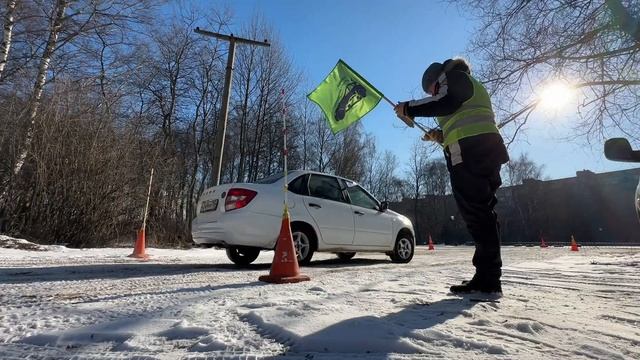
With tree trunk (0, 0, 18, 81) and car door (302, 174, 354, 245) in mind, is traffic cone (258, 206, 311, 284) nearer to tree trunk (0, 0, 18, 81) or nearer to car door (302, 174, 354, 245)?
car door (302, 174, 354, 245)

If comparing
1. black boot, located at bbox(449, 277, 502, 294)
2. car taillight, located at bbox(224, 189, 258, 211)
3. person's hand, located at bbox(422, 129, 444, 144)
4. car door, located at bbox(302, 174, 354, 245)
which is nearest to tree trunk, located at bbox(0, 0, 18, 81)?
car taillight, located at bbox(224, 189, 258, 211)

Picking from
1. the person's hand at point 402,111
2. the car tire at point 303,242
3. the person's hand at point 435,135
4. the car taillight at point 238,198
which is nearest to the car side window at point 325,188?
the car tire at point 303,242

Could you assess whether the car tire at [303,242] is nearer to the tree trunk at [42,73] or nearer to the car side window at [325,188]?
the car side window at [325,188]

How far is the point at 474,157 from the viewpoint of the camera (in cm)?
381

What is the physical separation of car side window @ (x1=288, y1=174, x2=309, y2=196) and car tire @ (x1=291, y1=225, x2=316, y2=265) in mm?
605

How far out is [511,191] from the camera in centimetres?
6844

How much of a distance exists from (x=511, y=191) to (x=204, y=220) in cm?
6909

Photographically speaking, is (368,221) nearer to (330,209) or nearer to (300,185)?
(330,209)

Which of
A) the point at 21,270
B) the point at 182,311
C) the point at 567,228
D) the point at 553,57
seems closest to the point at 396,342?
the point at 182,311

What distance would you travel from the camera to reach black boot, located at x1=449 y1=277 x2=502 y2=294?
374cm

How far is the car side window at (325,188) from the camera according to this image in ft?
25.0

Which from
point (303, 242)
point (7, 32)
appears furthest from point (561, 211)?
point (7, 32)

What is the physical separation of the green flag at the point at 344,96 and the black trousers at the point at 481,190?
2.77 m

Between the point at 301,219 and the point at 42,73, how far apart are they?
12.1m
